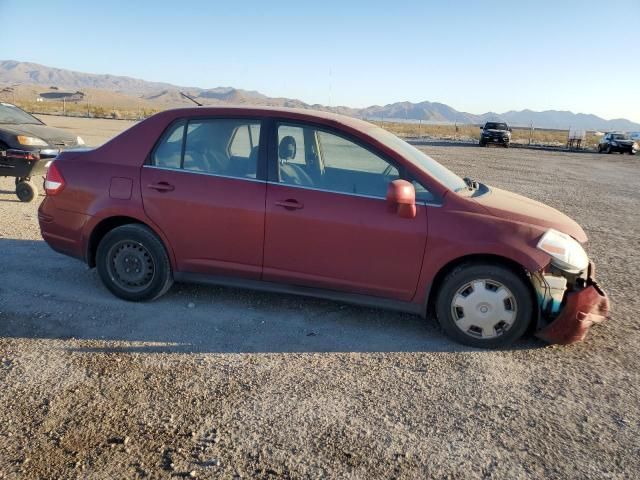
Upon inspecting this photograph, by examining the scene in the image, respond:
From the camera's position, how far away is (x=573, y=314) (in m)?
3.93

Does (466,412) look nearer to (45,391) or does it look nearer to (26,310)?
(45,391)

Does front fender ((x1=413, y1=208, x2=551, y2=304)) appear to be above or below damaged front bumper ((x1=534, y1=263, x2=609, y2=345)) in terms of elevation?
above

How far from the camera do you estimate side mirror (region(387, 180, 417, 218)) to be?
152 inches

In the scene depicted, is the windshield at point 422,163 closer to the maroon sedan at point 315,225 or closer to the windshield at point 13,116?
the maroon sedan at point 315,225

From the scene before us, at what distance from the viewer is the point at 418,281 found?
160 inches

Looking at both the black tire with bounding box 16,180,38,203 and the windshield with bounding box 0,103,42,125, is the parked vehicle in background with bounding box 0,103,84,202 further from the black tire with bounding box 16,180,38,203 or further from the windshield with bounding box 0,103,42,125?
the windshield with bounding box 0,103,42,125

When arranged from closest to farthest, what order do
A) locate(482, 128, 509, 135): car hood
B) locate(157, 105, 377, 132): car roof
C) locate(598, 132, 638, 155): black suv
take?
1. locate(157, 105, 377, 132): car roof
2. locate(482, 128, 509, 135): car hood
3. locate(598, 132, 638, 155): black suv

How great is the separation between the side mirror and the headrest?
3.08ft

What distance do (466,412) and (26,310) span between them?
11.9ft

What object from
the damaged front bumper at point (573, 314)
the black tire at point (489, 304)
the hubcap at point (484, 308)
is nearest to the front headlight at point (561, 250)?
the damaged front bumper at point (573, 314)

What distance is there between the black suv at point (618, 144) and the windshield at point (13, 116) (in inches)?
1542

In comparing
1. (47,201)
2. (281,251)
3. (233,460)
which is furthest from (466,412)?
(47,201)

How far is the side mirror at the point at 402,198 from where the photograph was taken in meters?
3.87

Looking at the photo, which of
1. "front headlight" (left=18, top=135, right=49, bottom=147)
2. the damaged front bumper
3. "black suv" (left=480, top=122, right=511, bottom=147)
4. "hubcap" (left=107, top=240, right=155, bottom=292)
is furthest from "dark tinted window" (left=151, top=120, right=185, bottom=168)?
"black suv" (left=480, top=122, right=511, bottom=147)
